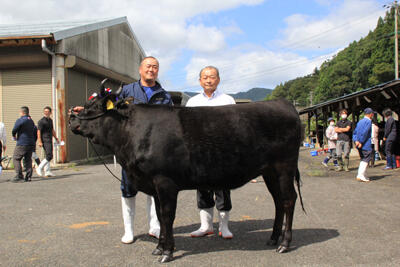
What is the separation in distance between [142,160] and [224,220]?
1.53 metres

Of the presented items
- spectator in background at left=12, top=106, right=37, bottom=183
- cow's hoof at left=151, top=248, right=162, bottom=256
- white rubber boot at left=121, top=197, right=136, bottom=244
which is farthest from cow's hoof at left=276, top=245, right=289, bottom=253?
spectator in background at left=12, top=106, right=37, bottom=183

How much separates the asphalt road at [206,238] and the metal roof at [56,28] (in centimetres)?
862

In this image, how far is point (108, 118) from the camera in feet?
13.5

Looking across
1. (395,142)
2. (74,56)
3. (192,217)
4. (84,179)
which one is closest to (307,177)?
(395,142)

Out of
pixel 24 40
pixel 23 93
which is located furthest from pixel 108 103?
pixel 23 93

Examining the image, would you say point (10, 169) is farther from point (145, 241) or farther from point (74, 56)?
point (145, 241)

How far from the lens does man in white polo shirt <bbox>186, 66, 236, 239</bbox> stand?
15.5 feet

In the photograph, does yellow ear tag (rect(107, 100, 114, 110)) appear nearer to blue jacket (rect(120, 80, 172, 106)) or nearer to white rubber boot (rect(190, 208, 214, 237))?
blue jacket (rect(120, 80, 172, 106))

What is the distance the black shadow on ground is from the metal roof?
480 inches

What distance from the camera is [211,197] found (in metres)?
4.82

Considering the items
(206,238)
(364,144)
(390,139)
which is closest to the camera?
(206,238)

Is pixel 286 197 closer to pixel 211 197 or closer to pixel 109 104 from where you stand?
pixel 211 197

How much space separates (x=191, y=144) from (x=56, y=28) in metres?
15.3

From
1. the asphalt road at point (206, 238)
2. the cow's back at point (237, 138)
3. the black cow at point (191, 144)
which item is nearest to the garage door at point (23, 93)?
the asphalt road at point (206, 238)
